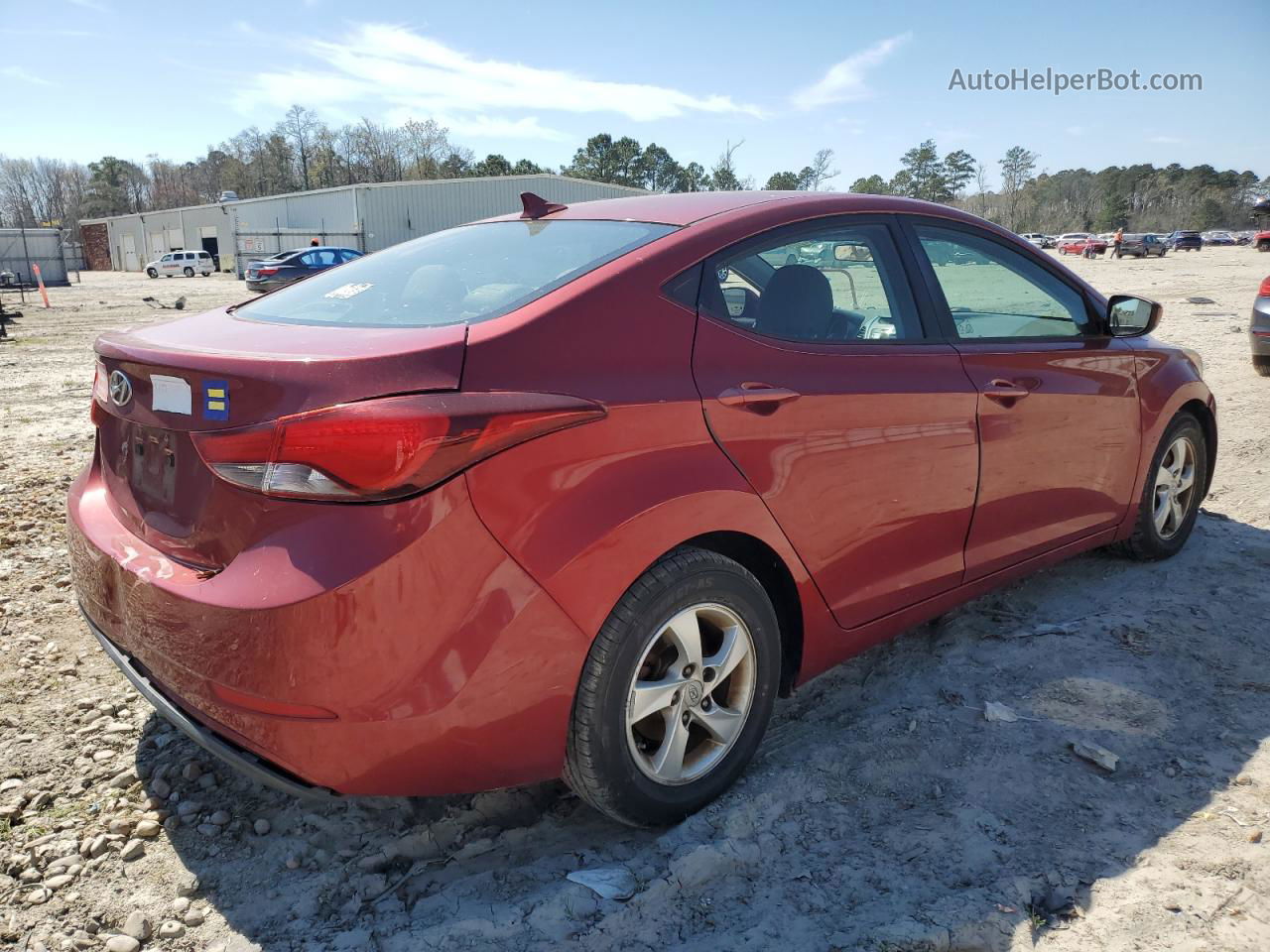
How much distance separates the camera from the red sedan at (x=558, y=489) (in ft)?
6.05

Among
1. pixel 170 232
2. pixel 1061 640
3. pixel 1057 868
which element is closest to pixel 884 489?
pixel 1057 868

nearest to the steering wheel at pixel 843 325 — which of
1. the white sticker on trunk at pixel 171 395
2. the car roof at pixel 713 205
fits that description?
the car roof at pixel 713 205

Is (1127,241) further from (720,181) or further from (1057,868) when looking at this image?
(1057,868)

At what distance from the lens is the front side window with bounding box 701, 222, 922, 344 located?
247cm

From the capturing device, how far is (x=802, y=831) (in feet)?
7.82

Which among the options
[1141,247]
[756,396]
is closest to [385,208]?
[1141,247]

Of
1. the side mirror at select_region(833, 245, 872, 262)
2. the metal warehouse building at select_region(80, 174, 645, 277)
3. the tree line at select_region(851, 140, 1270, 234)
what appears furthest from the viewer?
the tree line at select_region(851, 140, 1270, 234)

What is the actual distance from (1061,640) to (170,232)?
7796cm

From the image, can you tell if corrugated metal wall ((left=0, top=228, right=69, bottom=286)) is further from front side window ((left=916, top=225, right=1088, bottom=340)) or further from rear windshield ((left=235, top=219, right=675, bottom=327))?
front side window ((left=916, top=225, right=1088, bottom=340))

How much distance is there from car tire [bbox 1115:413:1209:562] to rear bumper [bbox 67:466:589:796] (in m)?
3.22

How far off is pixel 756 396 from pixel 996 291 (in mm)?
1577

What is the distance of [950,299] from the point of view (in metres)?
3.09

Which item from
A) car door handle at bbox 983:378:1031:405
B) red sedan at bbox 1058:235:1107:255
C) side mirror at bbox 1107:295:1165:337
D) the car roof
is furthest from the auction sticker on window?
red sedan at bbox 1058:235:1107:255

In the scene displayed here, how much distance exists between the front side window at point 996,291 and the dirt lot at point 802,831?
1221mm
